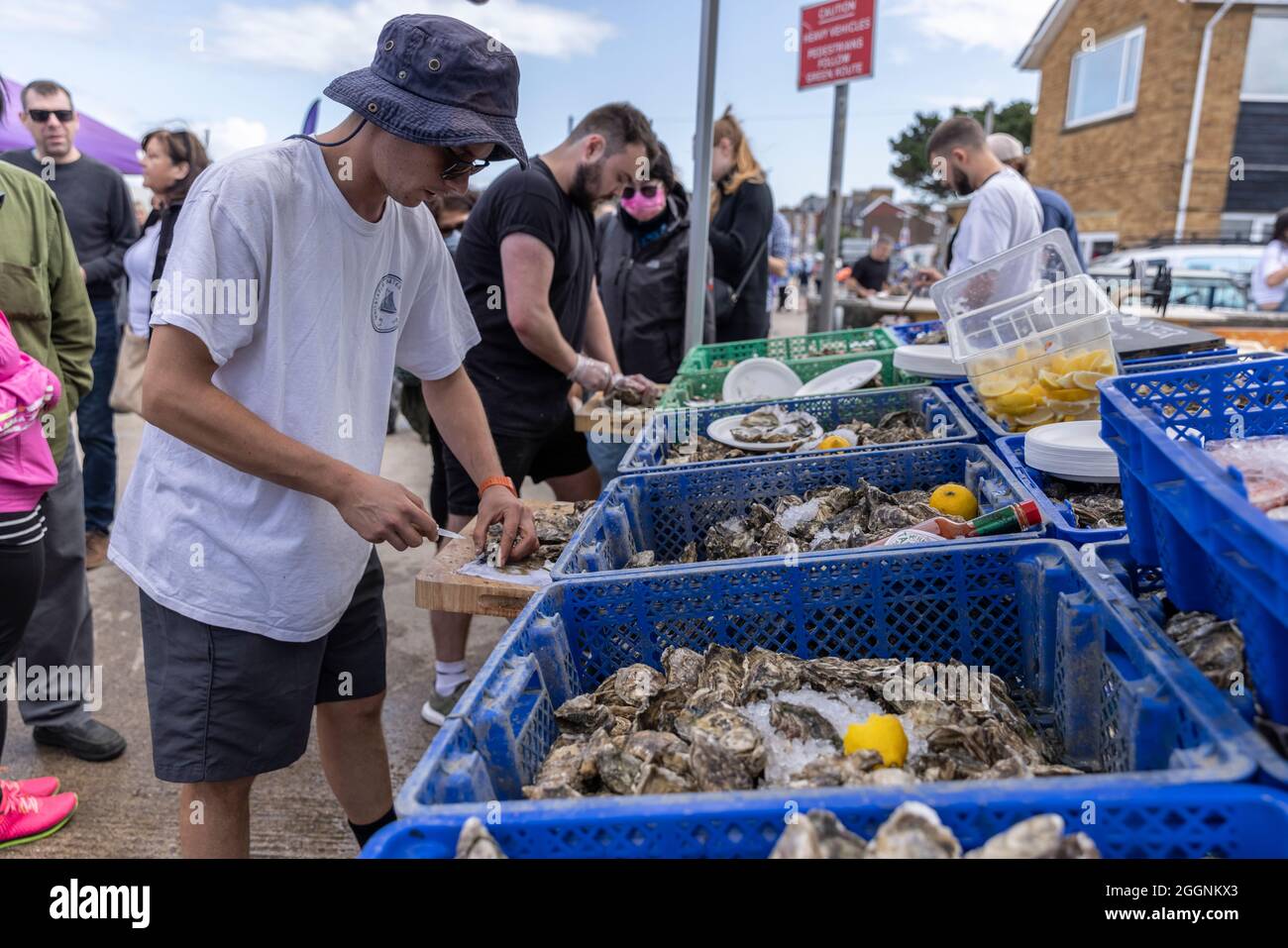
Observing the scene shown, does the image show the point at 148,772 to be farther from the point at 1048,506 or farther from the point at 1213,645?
the point at 1213,645

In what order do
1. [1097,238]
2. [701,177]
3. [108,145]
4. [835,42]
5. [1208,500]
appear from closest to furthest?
[1208,500] → [701,177] → [835,42] → [108,145] → [1097,238]

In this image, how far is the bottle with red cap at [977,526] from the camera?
1749 millimetres

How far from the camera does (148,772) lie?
310 cm

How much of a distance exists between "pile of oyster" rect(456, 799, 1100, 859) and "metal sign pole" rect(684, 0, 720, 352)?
13.2 feet

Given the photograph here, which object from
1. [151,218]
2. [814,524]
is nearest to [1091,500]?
[814,524]

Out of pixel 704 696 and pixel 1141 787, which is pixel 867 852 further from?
pixel 704 696

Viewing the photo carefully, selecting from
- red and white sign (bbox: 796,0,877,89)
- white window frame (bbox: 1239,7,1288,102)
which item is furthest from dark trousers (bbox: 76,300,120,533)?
white window frame (bbox: 1239,7,1288,102)

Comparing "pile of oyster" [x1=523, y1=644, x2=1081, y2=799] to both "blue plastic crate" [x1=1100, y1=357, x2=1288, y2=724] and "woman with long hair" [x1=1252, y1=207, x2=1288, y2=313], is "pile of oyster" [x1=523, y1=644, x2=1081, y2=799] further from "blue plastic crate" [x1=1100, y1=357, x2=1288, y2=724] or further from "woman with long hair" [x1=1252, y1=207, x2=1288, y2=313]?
"woman with long hair" [x1=1252, y1=207, x2=1288, y2=313]

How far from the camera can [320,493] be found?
1650 millimetres

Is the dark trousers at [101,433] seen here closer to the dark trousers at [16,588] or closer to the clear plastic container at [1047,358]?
the dark trousers at [16,588]

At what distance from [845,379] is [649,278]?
1875 millimetres

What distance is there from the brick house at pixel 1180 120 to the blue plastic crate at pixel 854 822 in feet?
71.1

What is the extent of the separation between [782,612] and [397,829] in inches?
35.7

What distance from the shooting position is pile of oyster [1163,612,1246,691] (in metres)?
1.10
